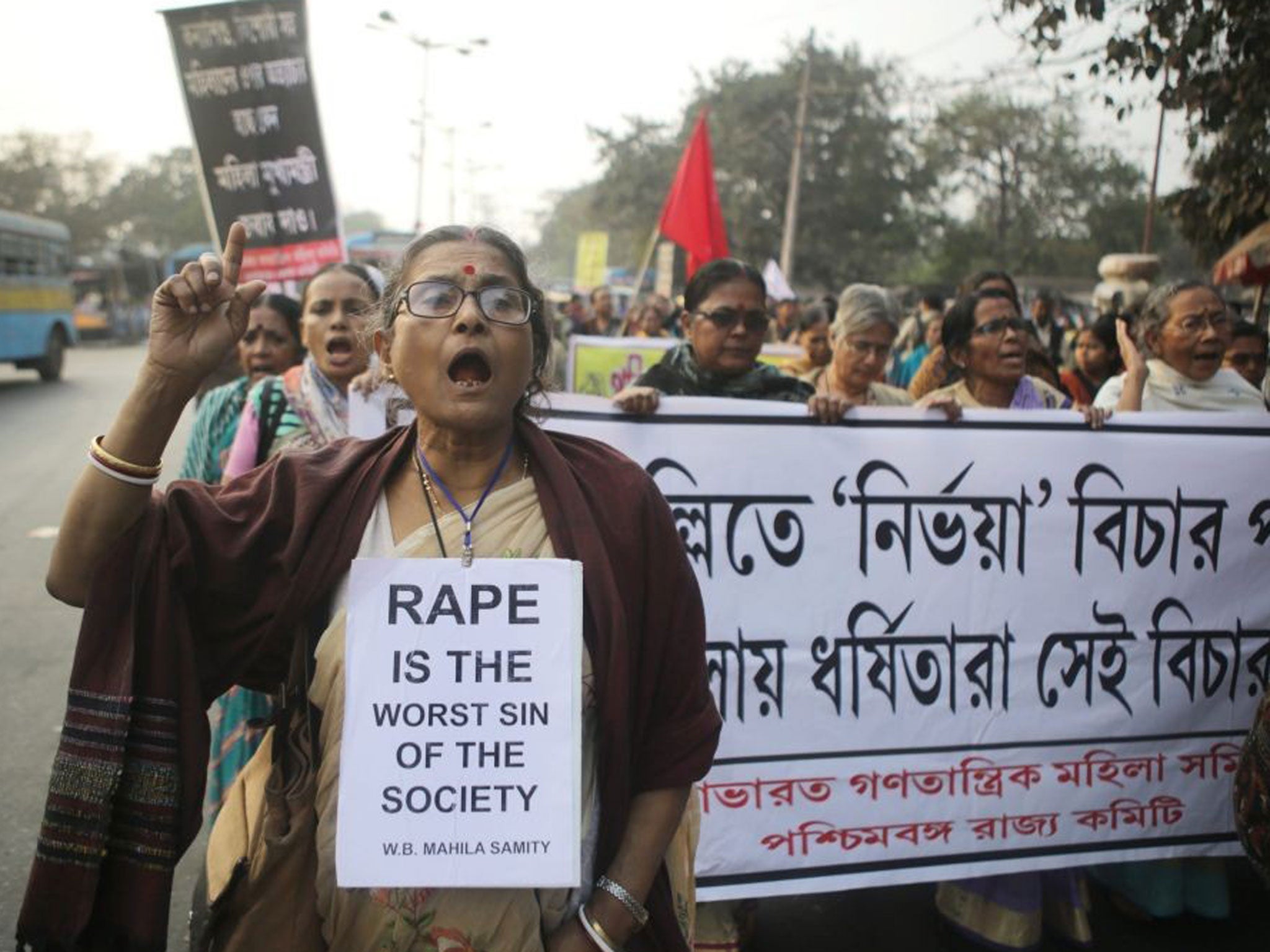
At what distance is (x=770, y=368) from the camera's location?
3.90m

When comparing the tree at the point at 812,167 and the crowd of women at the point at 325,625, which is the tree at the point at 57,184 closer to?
the tree at the point at 812,167

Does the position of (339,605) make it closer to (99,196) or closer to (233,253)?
(233,253)

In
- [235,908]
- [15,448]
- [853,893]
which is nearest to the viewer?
[235,908]

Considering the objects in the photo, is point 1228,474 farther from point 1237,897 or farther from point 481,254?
point 481,254

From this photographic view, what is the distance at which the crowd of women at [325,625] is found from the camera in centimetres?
157

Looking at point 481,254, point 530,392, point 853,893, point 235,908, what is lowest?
point 853,893

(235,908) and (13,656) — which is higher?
(235,908)

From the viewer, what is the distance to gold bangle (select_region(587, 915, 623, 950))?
1.70 metres

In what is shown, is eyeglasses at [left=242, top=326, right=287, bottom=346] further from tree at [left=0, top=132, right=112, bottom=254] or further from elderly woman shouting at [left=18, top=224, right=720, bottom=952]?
tree at [left=0, top=132, right=112, bottom=254]

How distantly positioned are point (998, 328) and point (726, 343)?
3.00 ft

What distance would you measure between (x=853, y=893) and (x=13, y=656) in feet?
13.4

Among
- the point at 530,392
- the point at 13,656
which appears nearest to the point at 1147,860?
the point at 530,392

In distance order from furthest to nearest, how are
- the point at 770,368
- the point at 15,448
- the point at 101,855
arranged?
the point at 15,448 < the point at 770,368 < the point at 101,855

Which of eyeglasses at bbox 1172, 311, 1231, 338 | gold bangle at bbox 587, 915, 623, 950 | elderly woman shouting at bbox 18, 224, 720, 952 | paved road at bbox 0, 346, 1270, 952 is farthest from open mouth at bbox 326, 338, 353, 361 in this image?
eyeglasses at bbox 1172, 311, 1231, 338
